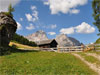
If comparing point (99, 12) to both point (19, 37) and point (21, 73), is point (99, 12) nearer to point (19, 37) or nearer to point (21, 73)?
point (21, 73)

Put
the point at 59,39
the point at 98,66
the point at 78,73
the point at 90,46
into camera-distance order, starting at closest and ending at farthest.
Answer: the point at 78,73, the point at 98,66, the point at 90,46, the point at 59,39

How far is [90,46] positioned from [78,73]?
58.0ft

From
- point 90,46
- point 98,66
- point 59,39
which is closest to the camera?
point 98,66

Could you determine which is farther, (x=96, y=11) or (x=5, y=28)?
(x=96, y=11)

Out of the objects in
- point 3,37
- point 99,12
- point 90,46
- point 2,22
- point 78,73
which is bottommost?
point 78,73

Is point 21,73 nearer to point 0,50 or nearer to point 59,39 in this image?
point 0,50

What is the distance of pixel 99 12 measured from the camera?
37.3m

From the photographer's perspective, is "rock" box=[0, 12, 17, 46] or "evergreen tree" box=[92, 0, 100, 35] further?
"evergreen tree" box=[92, 0, 100, 35]

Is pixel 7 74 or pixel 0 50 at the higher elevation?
pixel 0 50

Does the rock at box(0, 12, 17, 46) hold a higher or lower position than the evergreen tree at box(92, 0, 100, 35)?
lower

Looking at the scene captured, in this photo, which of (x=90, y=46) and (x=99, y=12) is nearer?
(x=90, y=46)

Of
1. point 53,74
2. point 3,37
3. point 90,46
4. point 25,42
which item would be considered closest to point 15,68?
point 53,74

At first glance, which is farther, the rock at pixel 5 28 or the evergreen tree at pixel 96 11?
the evergreen tree at pixel 96 11

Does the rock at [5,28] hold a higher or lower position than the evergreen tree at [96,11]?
lower
